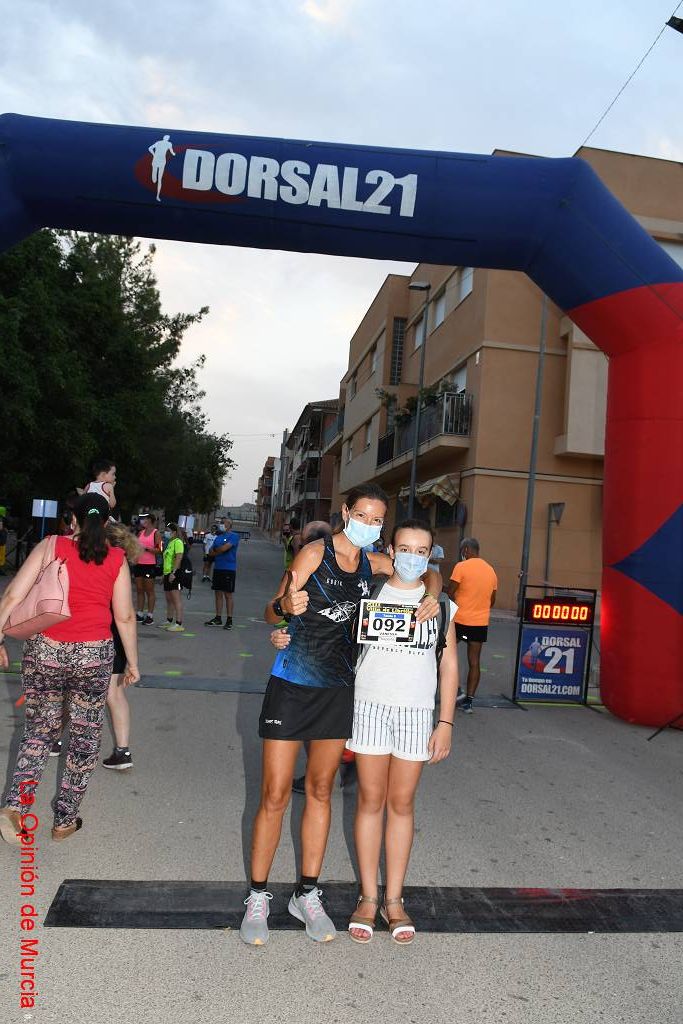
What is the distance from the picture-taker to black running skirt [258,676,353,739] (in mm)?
3205

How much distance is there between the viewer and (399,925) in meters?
3.25

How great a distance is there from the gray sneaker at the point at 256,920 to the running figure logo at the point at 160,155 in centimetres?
565

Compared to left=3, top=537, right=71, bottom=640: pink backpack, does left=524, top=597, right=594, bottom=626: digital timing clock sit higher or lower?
lower

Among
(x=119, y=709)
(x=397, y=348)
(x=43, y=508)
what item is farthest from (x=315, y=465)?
(x=119, y=709)

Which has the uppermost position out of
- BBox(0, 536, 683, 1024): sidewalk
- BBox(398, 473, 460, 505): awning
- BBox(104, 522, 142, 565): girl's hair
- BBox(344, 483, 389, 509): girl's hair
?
BBox(398, 473, 460, 505): awning

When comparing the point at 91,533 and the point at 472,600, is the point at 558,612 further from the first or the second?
the point at 91,533

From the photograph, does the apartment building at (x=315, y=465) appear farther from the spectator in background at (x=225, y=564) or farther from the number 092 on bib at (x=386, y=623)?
the number 092 on bib at (x=386, y=623)

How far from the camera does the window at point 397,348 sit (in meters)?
33.0

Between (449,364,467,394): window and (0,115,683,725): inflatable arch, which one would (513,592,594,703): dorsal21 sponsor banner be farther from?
(449,364,467,394): window


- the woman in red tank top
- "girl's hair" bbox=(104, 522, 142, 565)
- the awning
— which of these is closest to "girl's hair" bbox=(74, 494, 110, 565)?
the woman in red tank top

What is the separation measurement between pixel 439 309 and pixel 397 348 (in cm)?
589

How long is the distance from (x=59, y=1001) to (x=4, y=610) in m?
1.99

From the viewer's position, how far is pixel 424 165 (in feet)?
22.1

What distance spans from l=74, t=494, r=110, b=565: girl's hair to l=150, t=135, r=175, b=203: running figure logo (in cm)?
368
